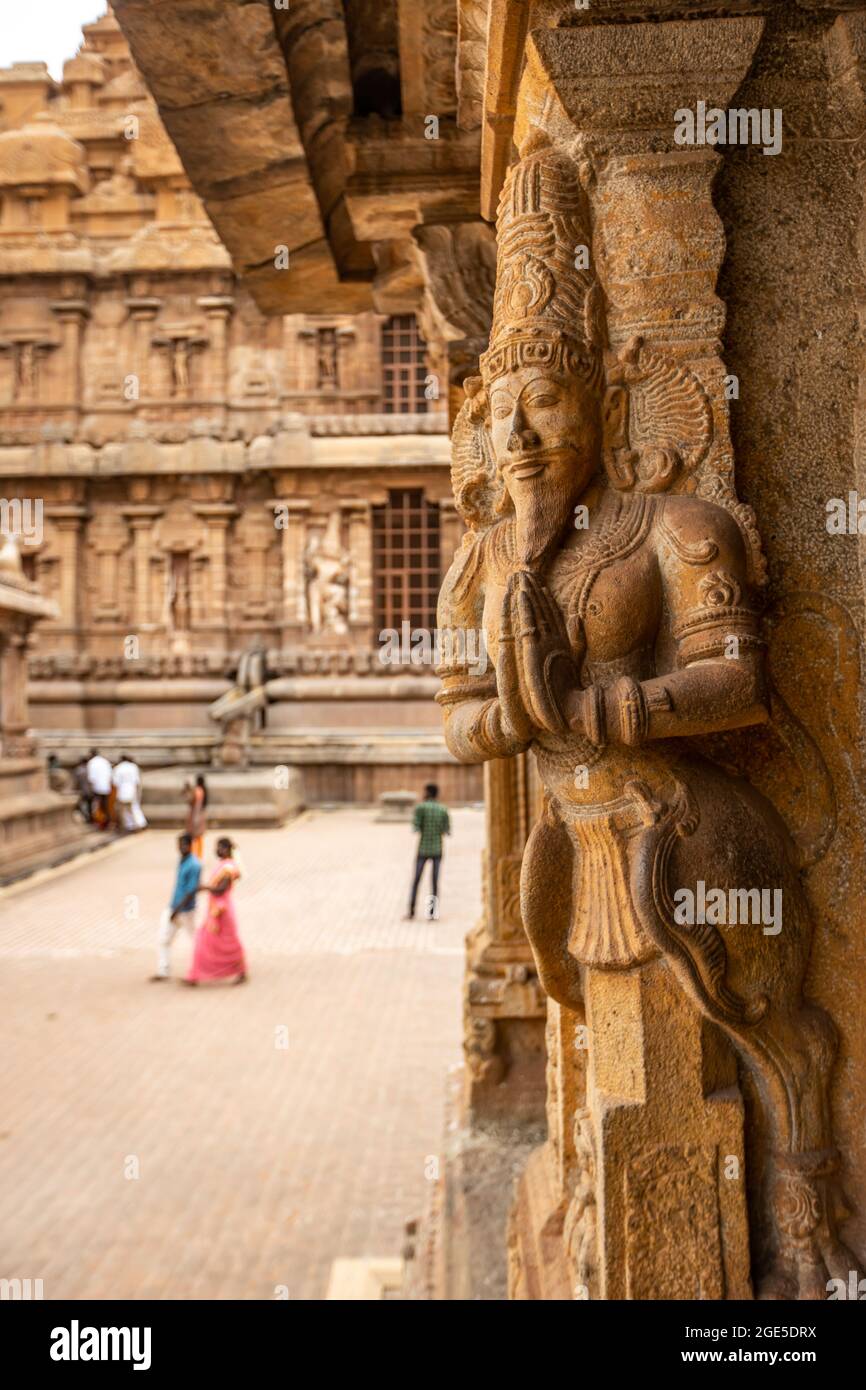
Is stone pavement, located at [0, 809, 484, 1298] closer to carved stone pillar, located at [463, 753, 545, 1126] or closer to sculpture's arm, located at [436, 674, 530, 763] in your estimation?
carved stone pillar, located at [463, 753, 545, 1126]

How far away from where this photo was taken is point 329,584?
21.2m

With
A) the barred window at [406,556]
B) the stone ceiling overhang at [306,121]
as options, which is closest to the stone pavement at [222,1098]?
the stone ceiling overhang at [306,121]

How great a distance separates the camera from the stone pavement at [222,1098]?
392 centimetres

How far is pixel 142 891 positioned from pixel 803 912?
1041 centimetres

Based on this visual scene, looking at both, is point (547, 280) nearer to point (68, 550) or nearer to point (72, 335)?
point (68, 550)

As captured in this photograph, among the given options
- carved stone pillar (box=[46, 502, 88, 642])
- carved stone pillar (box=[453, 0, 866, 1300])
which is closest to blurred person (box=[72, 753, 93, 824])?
carved stone pillar (box=[46, 502, 88, 642])

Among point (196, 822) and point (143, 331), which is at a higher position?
point (143, 331)

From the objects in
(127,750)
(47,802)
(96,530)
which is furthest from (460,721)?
(96,530)

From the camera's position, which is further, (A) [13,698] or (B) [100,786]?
(B) [100,786]

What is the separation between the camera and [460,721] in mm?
1967

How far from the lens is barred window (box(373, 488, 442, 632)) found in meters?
21.6

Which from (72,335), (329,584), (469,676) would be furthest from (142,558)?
(469,676)

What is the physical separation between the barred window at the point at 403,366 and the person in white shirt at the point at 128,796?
428 inches

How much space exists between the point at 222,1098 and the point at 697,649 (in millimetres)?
4588
